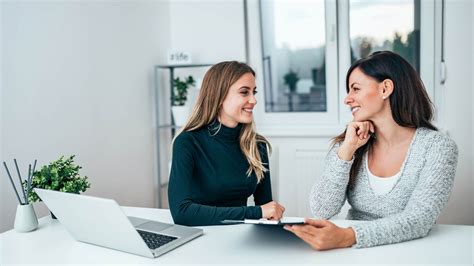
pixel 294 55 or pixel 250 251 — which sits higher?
pixel 294 55

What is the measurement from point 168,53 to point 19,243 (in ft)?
6.77

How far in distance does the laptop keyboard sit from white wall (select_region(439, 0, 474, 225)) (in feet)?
7.35

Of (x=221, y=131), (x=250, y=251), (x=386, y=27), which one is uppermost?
(x=386, y=27)

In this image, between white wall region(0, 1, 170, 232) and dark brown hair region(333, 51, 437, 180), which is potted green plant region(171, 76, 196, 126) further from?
dark brown hair region(333, 51, 437, 180)

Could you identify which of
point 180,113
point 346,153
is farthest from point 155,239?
point 180,113

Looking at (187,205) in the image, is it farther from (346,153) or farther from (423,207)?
(423,207)

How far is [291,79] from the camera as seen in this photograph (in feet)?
11.4

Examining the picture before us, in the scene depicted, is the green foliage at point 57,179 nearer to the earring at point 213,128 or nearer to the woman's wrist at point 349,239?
the earring at point 213,128

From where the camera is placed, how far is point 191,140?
5.98 ft

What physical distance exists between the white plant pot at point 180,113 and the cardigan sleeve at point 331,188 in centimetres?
167

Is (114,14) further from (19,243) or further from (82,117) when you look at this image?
(19,243)

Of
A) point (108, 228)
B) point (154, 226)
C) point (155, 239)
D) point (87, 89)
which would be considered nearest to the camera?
point (108, 228)

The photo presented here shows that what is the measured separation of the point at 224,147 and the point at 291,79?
5.63 ft

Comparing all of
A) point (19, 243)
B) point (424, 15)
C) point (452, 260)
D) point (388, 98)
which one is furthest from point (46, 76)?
point (424, 15)
